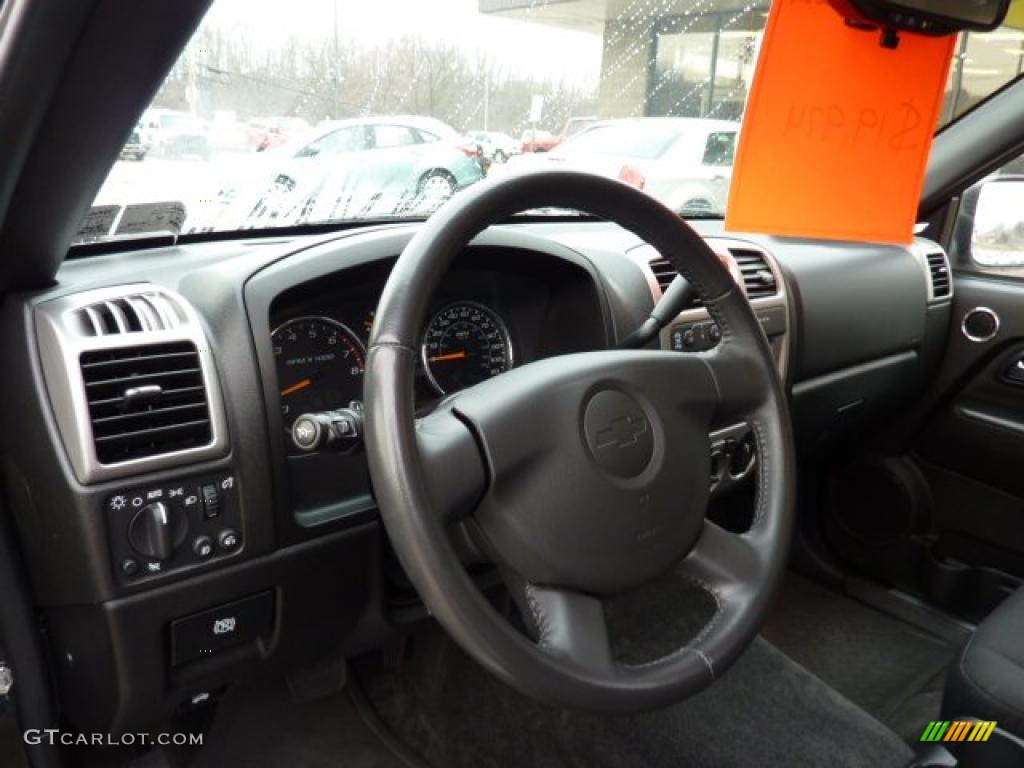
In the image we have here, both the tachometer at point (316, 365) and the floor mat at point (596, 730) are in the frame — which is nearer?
the tachometer at point (316, 365)

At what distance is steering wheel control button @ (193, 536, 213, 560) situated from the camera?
119 centimetres

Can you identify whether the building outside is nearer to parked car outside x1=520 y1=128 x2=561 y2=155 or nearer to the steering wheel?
parked car outside x1=520 y1=128 x2=561 y2=155

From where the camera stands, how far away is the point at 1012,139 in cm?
223

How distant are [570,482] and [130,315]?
2.03 feet

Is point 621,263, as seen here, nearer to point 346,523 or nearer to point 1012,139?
point 346,523

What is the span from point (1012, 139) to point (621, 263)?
3.96ft

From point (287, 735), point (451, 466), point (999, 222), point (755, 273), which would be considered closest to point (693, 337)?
point (755, 273)

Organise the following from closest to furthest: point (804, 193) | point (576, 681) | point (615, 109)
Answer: point (576, 681) < point (804, 193) < point (615, 109)

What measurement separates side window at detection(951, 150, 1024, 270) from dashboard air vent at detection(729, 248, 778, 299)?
2.74 ft

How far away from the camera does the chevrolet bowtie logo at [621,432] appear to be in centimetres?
105

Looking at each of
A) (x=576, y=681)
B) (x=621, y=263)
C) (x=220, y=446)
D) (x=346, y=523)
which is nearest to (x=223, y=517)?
(x=220, y=446)

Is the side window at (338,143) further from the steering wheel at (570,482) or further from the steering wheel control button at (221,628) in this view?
the steering wheel control button at (221,628)

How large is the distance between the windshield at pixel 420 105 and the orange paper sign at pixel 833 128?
0.07m

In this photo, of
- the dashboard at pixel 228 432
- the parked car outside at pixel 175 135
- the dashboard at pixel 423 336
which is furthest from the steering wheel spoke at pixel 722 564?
the parked car outside at pixel 175 135
